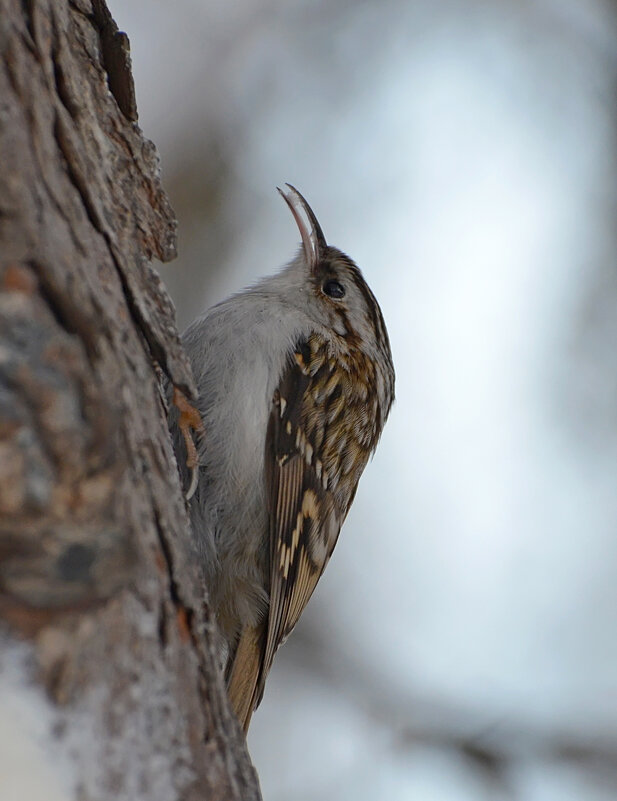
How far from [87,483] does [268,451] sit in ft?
4.49

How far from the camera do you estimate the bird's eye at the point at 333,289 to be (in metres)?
2.90

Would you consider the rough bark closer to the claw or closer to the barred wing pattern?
the claw

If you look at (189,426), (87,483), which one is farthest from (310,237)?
(87,483)

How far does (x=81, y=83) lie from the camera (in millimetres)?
1567

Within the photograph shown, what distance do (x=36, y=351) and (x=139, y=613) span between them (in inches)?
12.0

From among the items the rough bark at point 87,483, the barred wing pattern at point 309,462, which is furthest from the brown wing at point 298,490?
the rough bark at point 87,483

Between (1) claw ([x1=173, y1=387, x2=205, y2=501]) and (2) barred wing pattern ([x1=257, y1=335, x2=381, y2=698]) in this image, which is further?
(2) barred wing pattern ([x1=257, y1=335, x2=381, y2=698])

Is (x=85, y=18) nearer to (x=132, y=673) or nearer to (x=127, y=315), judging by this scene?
→ (x=127, y=315)

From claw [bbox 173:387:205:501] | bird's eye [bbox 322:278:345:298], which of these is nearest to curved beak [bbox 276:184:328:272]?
bird's eye [bbox 322:278:345:298]

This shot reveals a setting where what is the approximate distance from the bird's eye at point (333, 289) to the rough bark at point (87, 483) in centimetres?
145

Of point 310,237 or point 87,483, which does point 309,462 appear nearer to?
point 310,237

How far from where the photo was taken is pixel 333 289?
2.90 m

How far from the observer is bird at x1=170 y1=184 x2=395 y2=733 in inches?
92.0

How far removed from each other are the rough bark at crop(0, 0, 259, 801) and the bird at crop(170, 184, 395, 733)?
849 millimetres
